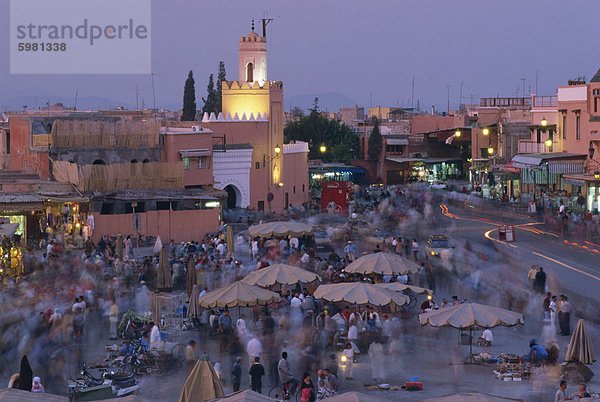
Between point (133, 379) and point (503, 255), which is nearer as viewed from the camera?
point (133, 379)

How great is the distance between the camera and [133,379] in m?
19.4

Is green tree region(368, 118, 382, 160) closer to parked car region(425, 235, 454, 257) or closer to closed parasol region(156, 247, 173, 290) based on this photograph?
parked car region(425, 235, 454, 257)

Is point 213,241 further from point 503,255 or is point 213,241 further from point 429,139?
point 429,139

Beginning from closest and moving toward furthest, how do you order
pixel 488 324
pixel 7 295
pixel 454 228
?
pixel 488 324, pixel 7 295, pixel 454 228

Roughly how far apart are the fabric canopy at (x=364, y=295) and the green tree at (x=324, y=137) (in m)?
65.0

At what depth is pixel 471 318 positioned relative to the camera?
69.5ft

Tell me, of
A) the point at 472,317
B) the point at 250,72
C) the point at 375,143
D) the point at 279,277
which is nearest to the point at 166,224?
the point at 279,277

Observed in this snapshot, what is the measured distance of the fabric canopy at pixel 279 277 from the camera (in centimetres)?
2658

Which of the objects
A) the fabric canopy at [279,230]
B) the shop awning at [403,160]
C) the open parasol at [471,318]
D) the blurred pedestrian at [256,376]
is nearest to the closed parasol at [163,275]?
the fabric canopy at [279,230]

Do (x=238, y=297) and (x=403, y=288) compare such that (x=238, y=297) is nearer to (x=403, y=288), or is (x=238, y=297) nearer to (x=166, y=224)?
(x=403, y=288)

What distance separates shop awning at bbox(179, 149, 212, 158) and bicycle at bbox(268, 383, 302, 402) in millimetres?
32838

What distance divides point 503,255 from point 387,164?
51.8m

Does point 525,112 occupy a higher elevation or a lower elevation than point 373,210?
higher

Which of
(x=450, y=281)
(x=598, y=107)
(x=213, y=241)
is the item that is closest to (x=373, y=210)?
(x=598, y=107)
